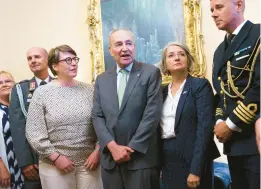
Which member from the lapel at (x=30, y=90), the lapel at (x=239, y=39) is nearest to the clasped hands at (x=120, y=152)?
the lapel at (x=239, y=39)

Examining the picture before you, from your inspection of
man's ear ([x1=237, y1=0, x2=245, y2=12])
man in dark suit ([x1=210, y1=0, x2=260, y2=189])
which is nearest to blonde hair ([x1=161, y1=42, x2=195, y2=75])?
man in dark suit ([x1=210, y1=0, x2=260, y2=189])

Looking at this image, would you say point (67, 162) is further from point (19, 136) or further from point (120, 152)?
point (19, 136)

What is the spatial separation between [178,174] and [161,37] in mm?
1385

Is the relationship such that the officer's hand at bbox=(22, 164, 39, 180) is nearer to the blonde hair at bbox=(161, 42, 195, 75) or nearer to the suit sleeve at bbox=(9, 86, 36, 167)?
the suit sleeve at bbox=(9, 86, 36, 167)

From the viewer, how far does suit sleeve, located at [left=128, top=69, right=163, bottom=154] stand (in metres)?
1.79

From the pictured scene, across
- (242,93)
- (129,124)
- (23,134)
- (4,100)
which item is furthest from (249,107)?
(4,100)

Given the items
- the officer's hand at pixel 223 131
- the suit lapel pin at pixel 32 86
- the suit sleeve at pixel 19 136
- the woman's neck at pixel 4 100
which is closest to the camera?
the officer's hand at pixel 223 131

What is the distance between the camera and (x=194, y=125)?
72.4 inches

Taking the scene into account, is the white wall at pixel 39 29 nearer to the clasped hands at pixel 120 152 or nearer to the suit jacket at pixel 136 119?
the suit jacket at pixel 136 119

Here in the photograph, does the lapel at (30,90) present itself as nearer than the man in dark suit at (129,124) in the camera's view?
No

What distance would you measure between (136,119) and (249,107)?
65cm

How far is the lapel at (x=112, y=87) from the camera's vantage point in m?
1.90

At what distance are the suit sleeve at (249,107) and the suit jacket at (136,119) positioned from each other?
496 millimetres

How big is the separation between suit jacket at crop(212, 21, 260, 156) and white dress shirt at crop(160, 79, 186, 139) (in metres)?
0.31
